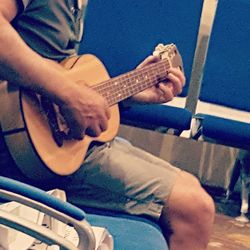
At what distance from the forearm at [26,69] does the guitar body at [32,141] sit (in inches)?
1.8

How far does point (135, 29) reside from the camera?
10.2 ft

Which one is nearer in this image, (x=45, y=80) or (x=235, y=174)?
(x=45, y=80)

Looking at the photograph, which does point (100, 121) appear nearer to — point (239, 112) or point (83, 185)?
point (83, 185)

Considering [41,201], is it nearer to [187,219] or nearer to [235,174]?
[187,219]

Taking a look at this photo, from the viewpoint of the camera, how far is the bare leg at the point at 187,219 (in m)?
1.45

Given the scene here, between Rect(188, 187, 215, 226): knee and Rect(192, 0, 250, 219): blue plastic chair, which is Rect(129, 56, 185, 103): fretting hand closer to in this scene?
Rect(188, 187, 215, 226): knee

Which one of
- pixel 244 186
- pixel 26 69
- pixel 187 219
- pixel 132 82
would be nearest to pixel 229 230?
pixel 244 186

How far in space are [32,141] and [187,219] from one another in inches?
15.4

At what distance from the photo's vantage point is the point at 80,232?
94cm

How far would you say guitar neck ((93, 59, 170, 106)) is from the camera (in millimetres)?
1624

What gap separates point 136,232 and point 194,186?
0.24 metres

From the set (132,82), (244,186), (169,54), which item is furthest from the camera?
(244,186)

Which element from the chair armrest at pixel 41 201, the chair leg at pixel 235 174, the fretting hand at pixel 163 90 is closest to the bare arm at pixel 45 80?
the fretting hand at pixel 163 90

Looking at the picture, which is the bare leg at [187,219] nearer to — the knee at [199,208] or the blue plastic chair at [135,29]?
the knee at [199,208]
